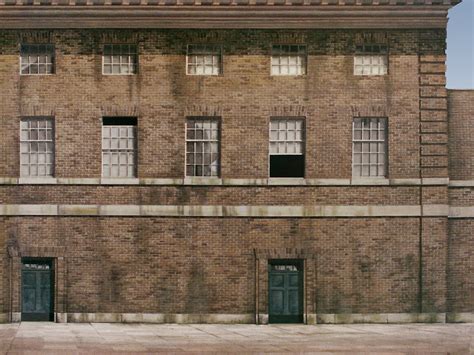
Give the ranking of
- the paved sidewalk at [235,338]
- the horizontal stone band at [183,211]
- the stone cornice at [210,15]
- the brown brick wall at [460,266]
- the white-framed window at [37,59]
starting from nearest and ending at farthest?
the paved sidewalk at [235,338], the horizontal stone band at [183,211], the stone cornice at [210,15], the white-framed window at [37,59], the brown brick wall at [460,266]

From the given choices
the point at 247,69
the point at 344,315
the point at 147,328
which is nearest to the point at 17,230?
the point at 147,328

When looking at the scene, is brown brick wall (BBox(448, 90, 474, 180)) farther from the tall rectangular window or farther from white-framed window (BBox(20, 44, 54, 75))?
white-framed window (BBox(20, 44, 54, 75))

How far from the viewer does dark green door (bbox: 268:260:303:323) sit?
2806 centimetres

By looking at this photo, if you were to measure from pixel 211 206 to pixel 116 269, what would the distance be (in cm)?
362

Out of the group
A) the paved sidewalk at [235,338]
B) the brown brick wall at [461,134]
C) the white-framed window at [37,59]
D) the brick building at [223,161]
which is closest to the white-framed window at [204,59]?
the brick building at [223,161]

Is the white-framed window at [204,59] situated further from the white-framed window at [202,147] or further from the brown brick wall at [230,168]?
the white-framed window at [202,147]

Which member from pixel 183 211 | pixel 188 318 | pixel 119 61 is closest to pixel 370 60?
pixel 183 211

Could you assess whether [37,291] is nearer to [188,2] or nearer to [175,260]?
[175,260]

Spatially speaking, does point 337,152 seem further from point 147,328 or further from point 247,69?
point 147,328

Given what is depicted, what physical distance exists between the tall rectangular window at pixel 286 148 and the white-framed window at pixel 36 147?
714 cm

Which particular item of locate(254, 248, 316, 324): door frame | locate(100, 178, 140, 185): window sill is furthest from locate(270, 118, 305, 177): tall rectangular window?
locate(100, 178, 140, 185): window sill

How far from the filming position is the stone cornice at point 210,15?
92.0 ft

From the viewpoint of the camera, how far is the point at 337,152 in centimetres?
2819

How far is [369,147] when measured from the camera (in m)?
28.4
